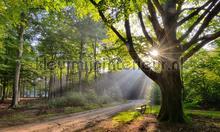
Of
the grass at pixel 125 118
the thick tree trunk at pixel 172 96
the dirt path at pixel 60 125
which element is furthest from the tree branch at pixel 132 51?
the dirt path at pixel 60 125

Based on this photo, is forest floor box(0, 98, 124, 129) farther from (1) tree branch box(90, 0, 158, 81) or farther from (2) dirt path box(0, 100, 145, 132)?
(1) tree branch box(90, 0, 158, 81)

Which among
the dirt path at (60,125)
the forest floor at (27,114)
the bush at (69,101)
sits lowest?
the dirt path at (60,125)

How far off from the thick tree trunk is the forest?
53 millimetres

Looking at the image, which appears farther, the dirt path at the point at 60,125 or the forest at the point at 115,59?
the forest at the point at 115,59

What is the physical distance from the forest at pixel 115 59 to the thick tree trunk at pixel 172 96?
5cm

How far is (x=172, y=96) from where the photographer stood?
12812 millimetres

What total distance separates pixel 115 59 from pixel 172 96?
5.79 metres

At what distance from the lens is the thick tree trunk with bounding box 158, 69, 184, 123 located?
12.7 m

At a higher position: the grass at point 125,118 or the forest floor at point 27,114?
the forest floor at point 27,114

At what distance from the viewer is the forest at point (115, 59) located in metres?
12.0

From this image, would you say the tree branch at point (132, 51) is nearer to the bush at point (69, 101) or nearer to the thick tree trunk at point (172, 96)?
the thick tree trunk at point (172, 96)

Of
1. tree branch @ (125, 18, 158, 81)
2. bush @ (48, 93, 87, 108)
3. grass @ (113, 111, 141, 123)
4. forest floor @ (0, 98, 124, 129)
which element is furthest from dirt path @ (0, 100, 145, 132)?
Answer: bush @ (48, 93, 87, 108)

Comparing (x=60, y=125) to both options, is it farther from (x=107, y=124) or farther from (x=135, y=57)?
(x=135, y=57)

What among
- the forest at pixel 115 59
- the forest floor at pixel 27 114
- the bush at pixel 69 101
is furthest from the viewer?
the bush at pixel 69 101
